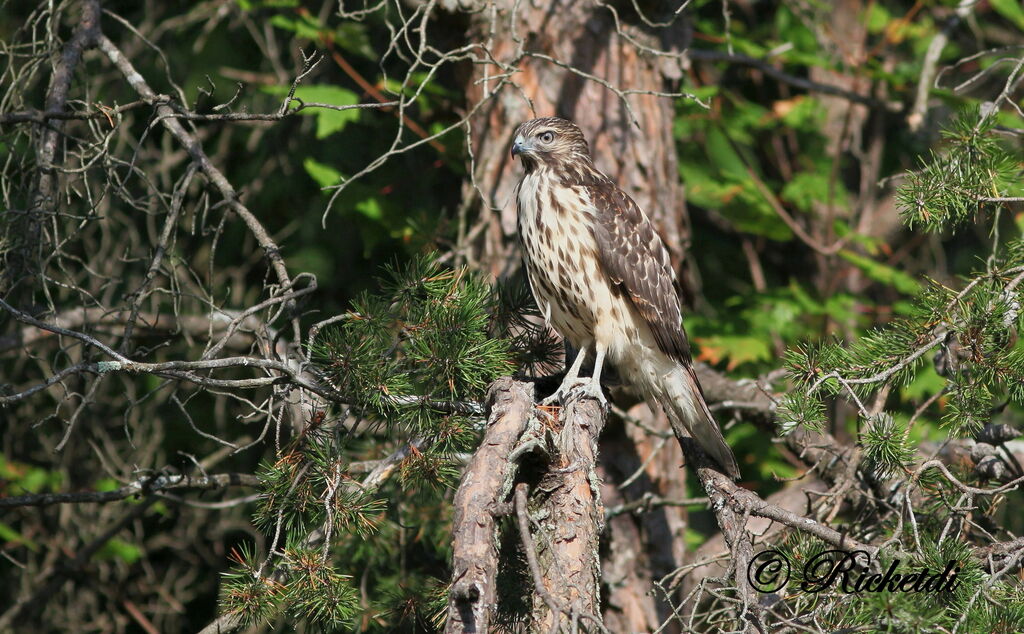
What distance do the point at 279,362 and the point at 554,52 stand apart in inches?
86.0

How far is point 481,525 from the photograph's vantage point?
6.85 feet

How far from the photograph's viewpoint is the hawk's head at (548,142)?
3828 millimetres

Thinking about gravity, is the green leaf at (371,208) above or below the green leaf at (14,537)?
above

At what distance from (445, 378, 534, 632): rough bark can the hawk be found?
121 cm

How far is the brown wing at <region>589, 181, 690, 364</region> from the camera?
378cm

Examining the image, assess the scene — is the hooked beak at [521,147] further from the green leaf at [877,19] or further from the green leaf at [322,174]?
the green leaf at [877,19]

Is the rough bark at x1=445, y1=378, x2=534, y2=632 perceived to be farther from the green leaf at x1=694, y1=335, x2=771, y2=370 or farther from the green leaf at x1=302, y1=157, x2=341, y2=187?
the green leaf at x1=694, y1=335, x2=771, y2=370

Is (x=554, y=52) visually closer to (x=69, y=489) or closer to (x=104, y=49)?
(x=104, y=49)

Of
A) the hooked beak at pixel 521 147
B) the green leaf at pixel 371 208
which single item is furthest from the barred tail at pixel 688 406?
the green leaf at pixel 371 208

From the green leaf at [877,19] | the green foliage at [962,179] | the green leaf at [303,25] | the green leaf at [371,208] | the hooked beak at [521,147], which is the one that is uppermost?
the green leaf at [877,19]

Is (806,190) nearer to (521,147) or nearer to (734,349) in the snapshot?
(734,349)

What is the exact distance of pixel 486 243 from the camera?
433 centimetres

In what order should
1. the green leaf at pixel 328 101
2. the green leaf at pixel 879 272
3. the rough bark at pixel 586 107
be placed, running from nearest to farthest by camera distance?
the green leaf at pixel 328 101
the rough bark at pixel 586 107
the green leaf at pixel 879 272

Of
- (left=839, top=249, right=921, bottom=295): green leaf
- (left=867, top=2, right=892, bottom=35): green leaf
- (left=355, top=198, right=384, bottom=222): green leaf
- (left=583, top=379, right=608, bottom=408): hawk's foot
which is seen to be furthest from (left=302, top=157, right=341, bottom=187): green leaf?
(left=867, top=2, right=892, bottom=35): green leaf
